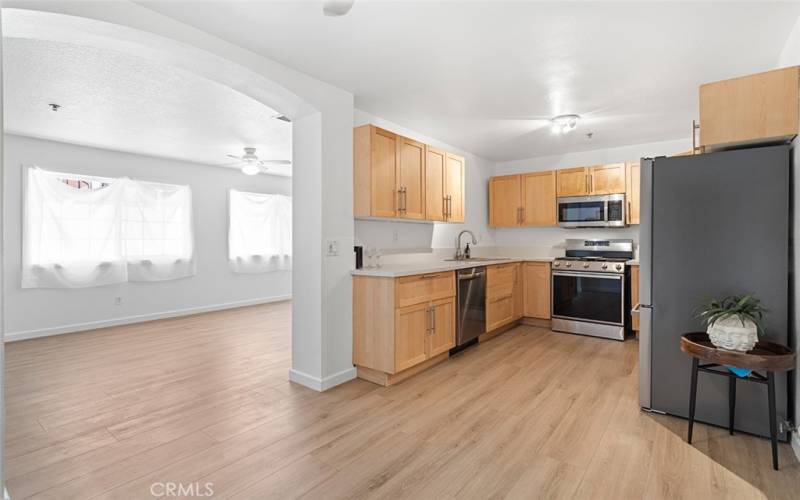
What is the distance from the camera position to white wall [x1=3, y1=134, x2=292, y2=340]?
462cm

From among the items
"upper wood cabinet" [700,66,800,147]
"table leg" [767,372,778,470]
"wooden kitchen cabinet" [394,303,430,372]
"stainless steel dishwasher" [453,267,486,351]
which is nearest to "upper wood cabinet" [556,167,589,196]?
"stainless steel dishwasher" [453,267,486,351]

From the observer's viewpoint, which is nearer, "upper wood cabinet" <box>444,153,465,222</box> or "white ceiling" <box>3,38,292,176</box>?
"white ceiling" <box>3,38,292,176</box>

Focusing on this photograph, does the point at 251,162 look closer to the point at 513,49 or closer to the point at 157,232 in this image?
the point at 157,232

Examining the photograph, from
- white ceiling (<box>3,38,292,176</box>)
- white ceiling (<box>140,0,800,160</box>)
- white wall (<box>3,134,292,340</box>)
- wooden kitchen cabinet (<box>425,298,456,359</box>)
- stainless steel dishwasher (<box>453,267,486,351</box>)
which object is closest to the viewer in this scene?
white ceiling (<box>140,0,800,160</box>)

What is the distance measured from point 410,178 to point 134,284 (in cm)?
447

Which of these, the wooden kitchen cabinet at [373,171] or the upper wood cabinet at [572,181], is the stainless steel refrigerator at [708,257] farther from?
the upper wood cabinet at [572,181]

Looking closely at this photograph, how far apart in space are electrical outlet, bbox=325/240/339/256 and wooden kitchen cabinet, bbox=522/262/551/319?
9.78 feet

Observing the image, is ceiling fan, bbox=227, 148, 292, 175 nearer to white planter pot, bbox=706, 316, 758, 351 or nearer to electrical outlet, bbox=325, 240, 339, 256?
electrical outlet, bbox=325, 240, 339, 256

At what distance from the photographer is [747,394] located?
229 cm

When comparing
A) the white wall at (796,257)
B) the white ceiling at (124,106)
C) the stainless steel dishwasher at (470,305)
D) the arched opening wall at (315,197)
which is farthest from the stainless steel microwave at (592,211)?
the white ceiling at (124,106)

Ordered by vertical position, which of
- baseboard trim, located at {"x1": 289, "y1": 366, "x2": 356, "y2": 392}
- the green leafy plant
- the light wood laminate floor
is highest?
the green leafy plant

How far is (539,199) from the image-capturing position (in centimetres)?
541

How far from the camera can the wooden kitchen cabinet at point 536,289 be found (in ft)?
16.5

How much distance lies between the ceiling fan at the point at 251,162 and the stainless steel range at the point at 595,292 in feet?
13.7
